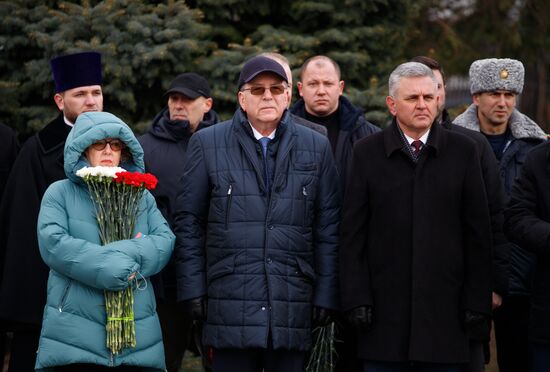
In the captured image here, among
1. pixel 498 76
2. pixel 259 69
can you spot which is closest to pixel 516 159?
pixel 498 76

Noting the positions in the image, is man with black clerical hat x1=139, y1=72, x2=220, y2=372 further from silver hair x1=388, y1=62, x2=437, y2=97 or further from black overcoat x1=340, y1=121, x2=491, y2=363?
silver hair x1=388, y1=62, x2=437, y2=97

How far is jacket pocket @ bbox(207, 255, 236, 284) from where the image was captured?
5367 millimetres

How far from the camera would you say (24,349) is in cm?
616

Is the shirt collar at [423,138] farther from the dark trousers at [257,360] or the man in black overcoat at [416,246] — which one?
the dark trousers at [257,360]

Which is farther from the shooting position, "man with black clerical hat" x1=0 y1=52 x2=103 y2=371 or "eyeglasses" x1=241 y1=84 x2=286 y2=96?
"man with black clerical hat" x1=0 y1=52 x2=103 y2=371

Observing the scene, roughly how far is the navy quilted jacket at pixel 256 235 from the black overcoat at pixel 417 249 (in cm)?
20

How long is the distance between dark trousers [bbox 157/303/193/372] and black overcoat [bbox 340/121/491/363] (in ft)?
6.00

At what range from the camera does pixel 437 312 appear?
530 centimetres

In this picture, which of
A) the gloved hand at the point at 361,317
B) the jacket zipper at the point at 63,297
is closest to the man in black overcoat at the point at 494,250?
the gloved hand at the point at 361,317

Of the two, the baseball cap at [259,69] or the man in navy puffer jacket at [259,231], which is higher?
the baseball cap at [259,69]

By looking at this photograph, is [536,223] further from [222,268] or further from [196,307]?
[196,307]

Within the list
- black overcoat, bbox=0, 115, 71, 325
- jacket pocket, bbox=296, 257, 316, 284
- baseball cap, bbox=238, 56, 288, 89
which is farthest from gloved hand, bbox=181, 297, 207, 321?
baseball cap, bbox=238, 56, 288, 89

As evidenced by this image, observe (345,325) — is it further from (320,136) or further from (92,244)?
(92,244)

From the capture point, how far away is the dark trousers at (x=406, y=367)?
5316 millimetres
